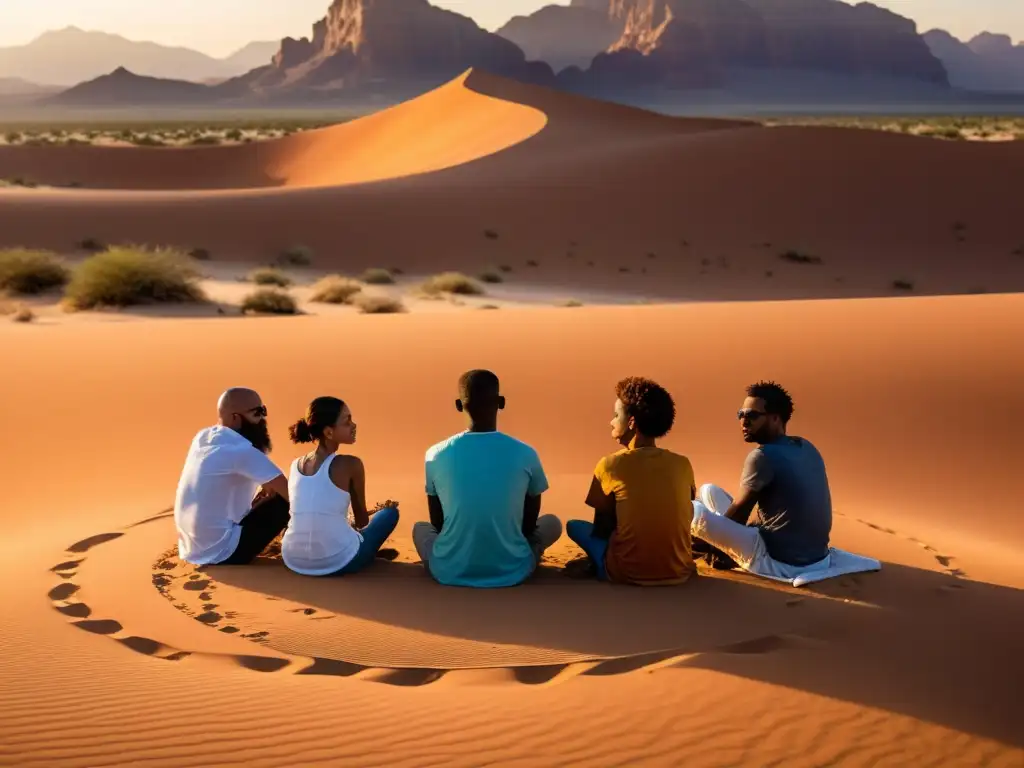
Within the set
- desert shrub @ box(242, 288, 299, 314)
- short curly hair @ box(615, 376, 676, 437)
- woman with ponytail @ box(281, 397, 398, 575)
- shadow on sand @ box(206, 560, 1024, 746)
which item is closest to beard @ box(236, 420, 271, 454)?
woman with ponytail @ box(281, 397, 398, 575)

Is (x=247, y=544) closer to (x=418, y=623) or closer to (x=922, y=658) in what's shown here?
(x=418, y=623)

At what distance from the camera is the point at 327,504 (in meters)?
6.50

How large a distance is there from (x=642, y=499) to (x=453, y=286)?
20340mm

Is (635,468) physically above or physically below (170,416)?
above

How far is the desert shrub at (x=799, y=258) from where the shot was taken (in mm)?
33562

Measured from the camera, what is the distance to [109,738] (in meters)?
4.46

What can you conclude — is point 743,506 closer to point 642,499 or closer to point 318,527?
point 642,499

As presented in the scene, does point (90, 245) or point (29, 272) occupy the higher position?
point (90, 245)

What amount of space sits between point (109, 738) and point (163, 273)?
62.2ft

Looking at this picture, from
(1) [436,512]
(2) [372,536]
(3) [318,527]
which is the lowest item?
(2) [372,536]

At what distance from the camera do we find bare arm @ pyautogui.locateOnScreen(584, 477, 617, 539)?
6.43 m

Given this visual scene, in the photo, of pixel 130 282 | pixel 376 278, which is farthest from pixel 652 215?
pixel 130 282

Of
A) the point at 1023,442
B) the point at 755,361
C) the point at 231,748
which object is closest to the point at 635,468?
the point at 231,748

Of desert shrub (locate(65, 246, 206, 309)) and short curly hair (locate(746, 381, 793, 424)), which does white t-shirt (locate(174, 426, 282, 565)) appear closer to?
short curly hair (locate(746, 381, 793, 424))
